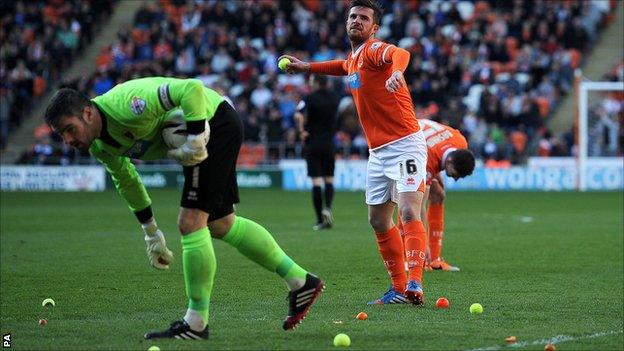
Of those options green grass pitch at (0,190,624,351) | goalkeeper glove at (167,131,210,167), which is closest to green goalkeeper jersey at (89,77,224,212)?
goalkeeper glove at (167,131,210,167)

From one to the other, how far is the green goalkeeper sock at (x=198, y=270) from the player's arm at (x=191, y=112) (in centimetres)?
52

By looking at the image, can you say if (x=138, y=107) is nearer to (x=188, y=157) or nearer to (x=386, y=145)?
(x=188, y=157)

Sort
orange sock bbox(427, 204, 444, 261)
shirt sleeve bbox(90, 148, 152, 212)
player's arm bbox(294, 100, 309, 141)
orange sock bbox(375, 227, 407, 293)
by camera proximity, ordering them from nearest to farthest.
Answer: shirt sleeve bbox(90, 148, 152, 212)
orange sock bbox(375, 227, 407, 293)
orange sock bbox(427, 204, 444, 261)
player's arm bbox(294, 100, 309, 141)

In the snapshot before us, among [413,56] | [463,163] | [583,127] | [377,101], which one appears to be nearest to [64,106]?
[377,101]

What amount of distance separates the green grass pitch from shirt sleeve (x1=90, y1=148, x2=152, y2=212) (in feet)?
2.89

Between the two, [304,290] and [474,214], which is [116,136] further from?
[474,214]

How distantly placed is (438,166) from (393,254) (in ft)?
6.11

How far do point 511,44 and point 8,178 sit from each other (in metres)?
15.0

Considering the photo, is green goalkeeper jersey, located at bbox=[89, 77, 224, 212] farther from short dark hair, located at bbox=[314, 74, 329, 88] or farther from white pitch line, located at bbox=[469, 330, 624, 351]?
short dark hair, located at bbox=[314, 74, 329, 88]

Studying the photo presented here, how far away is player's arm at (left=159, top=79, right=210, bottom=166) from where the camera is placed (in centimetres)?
716

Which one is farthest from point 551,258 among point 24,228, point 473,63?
point 473,63

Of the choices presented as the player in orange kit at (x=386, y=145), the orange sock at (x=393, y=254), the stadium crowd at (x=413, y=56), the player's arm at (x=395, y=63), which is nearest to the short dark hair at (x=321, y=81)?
the player in orange kit at (x=386, y=145)

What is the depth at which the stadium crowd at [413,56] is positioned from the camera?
108 ft

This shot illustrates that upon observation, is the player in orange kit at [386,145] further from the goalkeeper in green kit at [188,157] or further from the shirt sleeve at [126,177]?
the shirt sleeve at [126,177]
